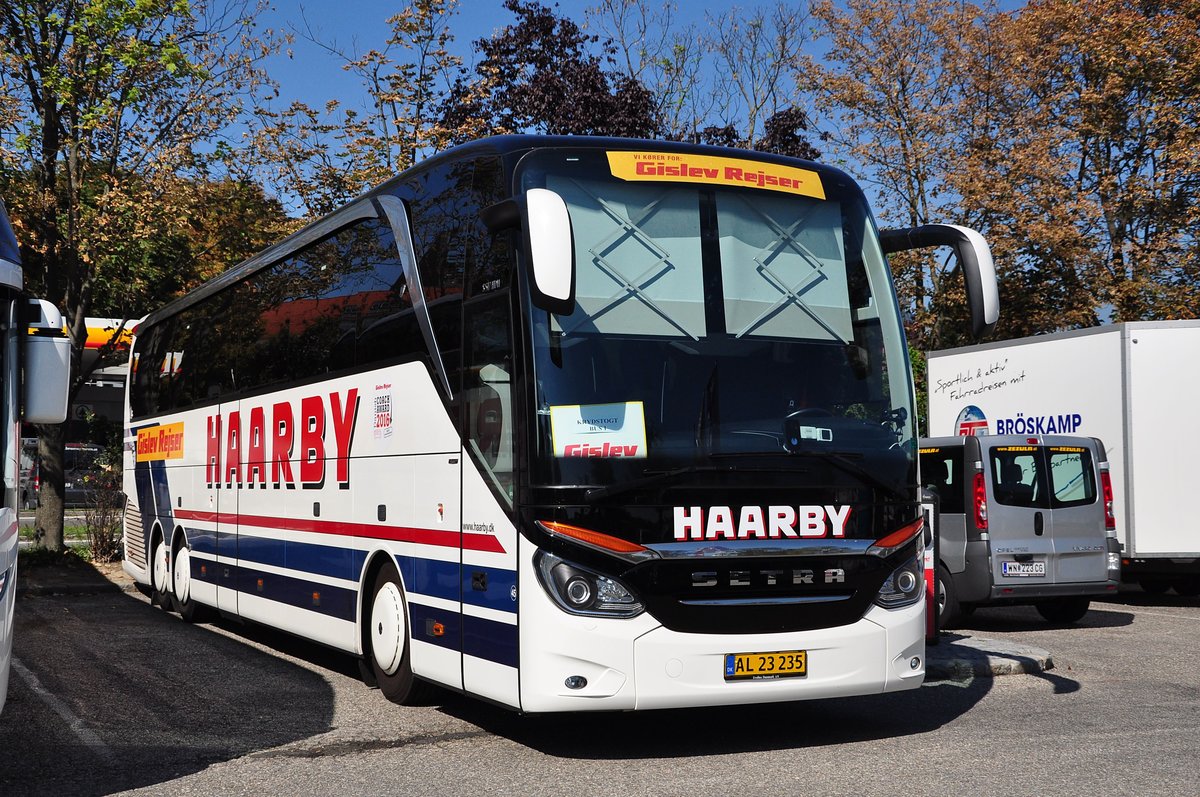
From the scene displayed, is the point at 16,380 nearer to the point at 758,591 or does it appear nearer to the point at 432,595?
the point at 432,595

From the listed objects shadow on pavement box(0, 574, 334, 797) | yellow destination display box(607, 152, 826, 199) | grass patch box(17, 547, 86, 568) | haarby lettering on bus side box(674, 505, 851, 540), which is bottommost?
shadow on pavement box(0, 574, 334, 797)

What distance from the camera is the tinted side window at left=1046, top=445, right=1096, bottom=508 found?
13.9 meters

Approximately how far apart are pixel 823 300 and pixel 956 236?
101cm

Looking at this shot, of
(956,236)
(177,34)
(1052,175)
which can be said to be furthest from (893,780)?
(1052,175)

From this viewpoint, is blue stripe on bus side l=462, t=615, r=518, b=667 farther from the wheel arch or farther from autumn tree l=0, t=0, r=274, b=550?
autumn tree l=0, t=0, r=274, b=550

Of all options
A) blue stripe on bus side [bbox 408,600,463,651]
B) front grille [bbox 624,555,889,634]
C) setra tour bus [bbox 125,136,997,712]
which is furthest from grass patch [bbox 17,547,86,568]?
front grille [bbox 624,555,889,634]

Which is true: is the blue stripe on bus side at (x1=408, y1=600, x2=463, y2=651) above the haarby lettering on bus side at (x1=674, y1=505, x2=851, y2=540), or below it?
below

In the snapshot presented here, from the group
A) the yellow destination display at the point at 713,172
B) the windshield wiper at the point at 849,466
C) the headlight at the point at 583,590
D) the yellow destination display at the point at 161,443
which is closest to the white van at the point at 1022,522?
the windshield wiper at the point at 849,466

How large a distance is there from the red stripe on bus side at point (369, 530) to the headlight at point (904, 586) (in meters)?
2.24

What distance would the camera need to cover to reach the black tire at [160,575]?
1525 centimetres

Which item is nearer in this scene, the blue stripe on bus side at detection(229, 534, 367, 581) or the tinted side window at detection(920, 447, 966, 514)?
the blue stripe on bus side at detection(229, 534, 367, 581)

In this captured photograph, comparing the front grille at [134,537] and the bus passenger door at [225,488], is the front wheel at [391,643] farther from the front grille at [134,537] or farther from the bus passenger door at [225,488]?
the front grille at [134,537]

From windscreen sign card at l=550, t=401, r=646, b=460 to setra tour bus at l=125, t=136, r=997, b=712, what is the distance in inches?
0.5

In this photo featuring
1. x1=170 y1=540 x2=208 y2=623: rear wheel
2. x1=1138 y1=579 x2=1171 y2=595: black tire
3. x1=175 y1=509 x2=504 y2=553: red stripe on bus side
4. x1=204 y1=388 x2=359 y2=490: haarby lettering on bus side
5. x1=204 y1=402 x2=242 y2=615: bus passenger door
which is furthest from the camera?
x1=1138 y1=579 x2=1171 y2=595: black tire
